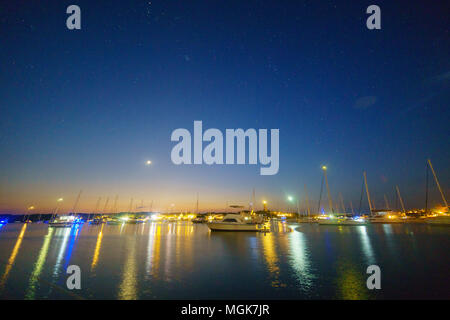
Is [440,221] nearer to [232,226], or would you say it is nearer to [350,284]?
[232,226]

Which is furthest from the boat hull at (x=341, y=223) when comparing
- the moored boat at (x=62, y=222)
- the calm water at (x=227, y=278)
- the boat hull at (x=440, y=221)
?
the moored boat at (x=62, y=222)

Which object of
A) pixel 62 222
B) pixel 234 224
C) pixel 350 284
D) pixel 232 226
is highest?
pixel 350 284

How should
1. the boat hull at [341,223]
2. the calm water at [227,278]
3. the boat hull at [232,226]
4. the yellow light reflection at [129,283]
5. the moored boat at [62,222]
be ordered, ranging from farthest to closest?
the boat hull at [341,223], the moored boat at [62,222], the boat hull at [232,226], the calm water at [227,278], the yellow light reflection at [129,283]

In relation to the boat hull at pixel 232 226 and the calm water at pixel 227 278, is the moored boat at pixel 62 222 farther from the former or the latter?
the calm water at pixel 227 278

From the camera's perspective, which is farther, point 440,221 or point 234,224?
point 440,221

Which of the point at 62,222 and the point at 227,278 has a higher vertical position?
the point at 227,278

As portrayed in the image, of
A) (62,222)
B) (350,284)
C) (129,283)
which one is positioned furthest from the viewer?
(62,222)

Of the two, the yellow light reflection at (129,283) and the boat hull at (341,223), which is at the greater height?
the yellow light reflection at (129,283)

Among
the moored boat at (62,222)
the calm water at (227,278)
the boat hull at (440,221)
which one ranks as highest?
the calm water at (227,278)

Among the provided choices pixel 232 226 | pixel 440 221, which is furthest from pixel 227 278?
pixel 440 221

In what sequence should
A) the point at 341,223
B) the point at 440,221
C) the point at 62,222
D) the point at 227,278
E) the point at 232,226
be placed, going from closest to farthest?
1. the point at 227,278
2. the point at 232,226
3. the point at 440,221
4. the point at 62,222
5. the point at 341,223

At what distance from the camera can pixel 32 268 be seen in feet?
55.0

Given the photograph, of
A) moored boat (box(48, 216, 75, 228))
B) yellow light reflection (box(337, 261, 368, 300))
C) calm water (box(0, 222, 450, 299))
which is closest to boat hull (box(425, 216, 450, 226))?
calm water (box(0, 222, 450, 299))

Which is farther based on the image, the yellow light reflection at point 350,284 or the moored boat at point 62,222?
the moored boat at point 62,222
